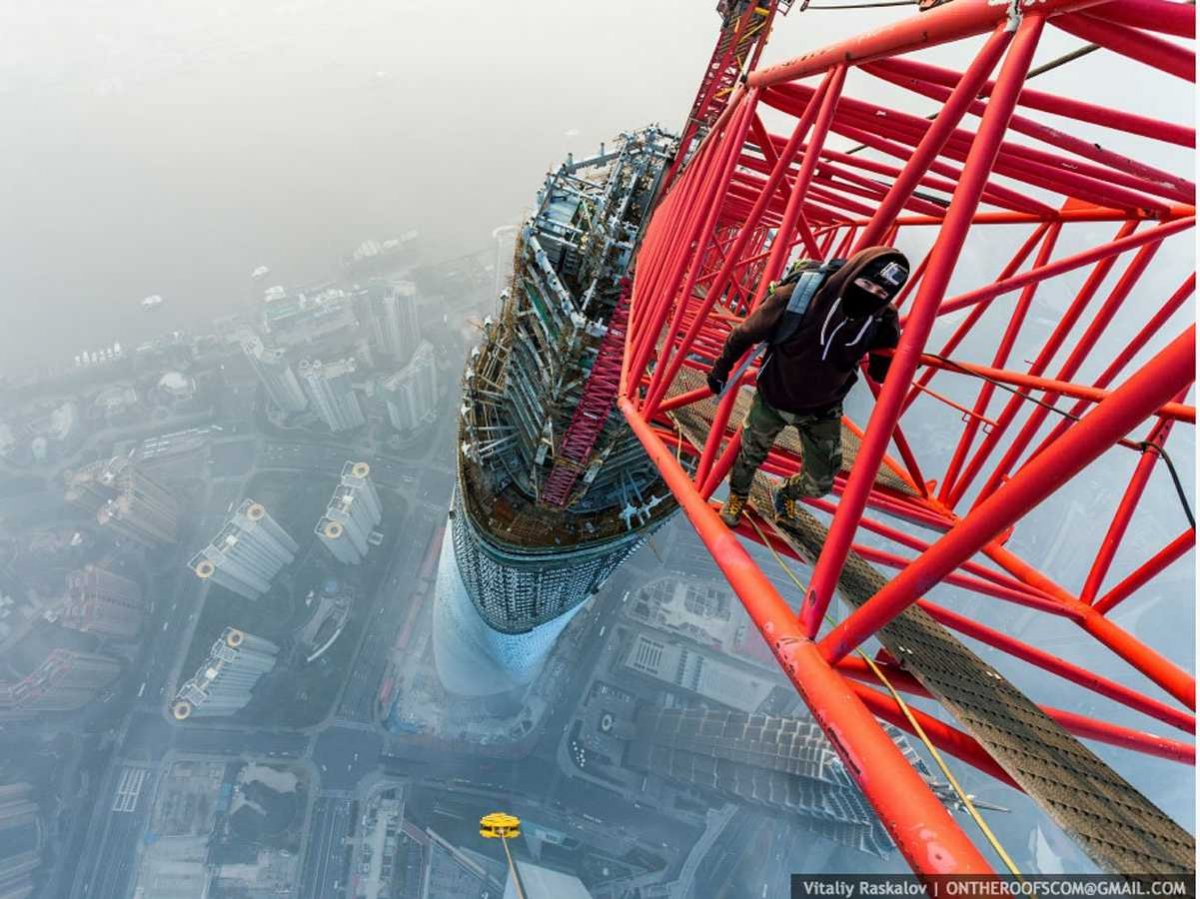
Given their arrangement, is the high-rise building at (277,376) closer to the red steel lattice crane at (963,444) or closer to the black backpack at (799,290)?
the red steel lattice crane at (963,444)

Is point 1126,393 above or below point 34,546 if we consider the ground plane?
below

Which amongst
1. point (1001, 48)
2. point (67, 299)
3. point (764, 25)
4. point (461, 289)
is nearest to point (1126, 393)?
point (1001, 48)

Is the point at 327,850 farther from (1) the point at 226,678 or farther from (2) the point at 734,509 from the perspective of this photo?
(2) the point at 734,509

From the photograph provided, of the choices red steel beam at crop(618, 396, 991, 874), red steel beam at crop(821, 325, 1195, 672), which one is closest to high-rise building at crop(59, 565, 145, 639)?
red steel beam at crop(618, 396, 991, 874)

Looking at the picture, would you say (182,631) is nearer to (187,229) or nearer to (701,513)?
(701,513)

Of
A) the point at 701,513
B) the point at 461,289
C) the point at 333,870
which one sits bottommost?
the point at 333,870

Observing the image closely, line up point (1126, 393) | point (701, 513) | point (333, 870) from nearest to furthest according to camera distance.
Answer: point (1126, 393) → point (701, 513) → point (333, 870)
